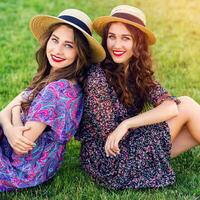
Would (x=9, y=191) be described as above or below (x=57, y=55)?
below

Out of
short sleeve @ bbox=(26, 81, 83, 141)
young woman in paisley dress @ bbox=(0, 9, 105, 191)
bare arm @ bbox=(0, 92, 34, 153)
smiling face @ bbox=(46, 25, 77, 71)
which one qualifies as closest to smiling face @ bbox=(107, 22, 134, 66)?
young woman in paisley dress @ bbox=(0, 9, 105, 191)

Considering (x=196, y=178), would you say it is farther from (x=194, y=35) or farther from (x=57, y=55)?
(x=194, y=35)

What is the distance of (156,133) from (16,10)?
5.90 metres

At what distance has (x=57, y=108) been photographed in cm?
378

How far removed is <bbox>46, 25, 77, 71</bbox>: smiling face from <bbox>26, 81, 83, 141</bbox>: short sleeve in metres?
0.21

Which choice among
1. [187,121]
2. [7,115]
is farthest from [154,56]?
[7,115]

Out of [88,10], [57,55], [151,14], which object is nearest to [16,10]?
[88,10]

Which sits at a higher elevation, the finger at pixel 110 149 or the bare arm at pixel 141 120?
the bare arm at pixel 141 120

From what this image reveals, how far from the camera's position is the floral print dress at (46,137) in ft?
12.3

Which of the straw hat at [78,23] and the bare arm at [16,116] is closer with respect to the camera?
the straw hat at [78,23]

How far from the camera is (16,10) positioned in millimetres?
9469

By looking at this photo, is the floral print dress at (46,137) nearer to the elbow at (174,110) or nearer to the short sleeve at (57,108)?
the short sleeve at (57,108)

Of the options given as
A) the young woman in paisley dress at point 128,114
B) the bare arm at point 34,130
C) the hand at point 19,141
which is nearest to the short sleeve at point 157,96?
the young woman in paisley dress at point 128,114

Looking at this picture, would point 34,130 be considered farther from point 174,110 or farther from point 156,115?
point 174,110
